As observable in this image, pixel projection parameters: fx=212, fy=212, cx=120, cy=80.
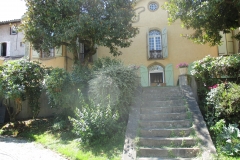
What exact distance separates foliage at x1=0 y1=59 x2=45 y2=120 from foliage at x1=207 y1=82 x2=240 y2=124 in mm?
Result: 6835

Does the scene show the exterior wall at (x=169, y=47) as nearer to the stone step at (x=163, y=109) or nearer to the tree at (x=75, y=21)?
the tree at (x=75, y=21)

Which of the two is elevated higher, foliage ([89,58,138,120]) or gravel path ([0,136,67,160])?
foliage ([89,58,138,120])

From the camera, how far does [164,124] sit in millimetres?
6113

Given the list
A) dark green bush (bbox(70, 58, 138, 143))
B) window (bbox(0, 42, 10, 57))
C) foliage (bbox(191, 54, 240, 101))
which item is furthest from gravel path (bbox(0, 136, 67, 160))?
window (bbox(0, 42, 10, 57))

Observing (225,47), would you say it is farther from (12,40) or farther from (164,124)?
(12,40)

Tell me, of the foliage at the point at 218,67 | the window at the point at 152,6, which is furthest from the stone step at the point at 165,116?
the window at the point at 152,6

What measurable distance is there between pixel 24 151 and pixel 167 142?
12.9 ft

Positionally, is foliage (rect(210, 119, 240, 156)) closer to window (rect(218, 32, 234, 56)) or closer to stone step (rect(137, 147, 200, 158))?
stone step (rect(137, 147, 200, 158))

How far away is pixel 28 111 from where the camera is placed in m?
10.7

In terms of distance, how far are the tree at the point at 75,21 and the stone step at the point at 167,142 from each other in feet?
21.4

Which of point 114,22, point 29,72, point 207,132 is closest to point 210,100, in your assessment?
point 207,132

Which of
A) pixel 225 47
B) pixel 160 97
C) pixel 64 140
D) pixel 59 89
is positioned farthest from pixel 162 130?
pixel 225 47

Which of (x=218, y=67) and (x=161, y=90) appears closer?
(x=218, y=67)

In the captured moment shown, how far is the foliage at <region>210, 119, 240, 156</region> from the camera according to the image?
→ 4584 mm
